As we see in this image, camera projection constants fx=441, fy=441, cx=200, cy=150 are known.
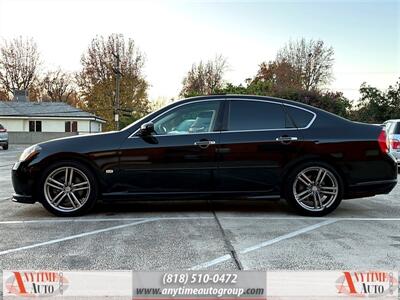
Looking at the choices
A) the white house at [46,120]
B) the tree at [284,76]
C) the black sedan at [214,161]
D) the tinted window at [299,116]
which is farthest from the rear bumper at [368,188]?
the white house at [46,120]

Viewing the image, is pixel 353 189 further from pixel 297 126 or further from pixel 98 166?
pixel 98 166

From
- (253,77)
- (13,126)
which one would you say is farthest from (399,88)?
(13,126)

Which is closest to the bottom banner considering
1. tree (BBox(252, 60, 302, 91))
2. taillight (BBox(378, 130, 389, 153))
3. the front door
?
the front door

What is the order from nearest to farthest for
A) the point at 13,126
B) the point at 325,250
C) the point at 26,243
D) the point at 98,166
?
1. the point at 325,250
2. the point at 26,243
3. the point at 98,166
4. the point at 13,126

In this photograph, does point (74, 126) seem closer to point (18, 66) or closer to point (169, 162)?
point (18, 66)

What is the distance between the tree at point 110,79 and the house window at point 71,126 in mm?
3950

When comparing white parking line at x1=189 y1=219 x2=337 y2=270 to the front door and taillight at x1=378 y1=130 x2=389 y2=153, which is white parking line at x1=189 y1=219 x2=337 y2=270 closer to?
taillight at x1=378 y1=130 x2=389 y2=153

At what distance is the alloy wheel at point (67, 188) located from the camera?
564 cm

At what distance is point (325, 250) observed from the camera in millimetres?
4137

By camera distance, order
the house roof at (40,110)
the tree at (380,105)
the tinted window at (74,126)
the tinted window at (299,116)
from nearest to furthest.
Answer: the tinted window at (299,116) < the tree at (380,105) < the house roof at (40,110) < the tinted window at (74,126)

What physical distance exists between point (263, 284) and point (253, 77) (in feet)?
186

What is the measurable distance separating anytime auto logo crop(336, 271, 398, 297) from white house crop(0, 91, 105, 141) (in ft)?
144

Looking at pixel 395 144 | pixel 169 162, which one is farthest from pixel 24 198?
pixel 395 144

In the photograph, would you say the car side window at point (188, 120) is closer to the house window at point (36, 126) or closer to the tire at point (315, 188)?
the tire at point (315, 188)
